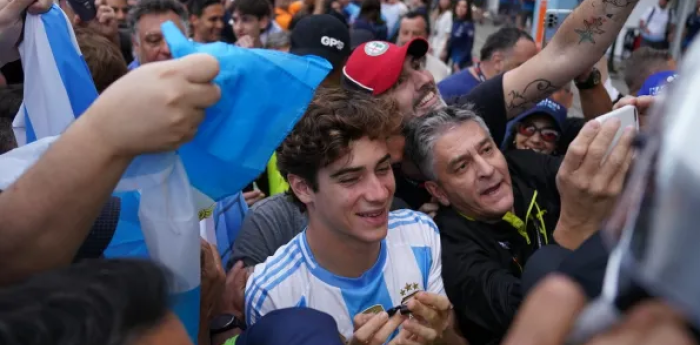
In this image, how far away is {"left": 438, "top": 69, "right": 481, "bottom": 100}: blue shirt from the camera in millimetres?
4070

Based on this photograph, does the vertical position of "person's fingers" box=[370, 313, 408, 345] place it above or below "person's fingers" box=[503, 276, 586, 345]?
below

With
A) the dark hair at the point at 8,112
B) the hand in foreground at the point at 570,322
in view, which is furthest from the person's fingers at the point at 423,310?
the dark hair at the point at 8,112

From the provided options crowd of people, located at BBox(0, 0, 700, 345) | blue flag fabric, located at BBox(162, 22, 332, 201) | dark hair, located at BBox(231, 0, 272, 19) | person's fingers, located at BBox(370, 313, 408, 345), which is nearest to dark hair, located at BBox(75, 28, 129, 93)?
crowd of people, located at BBox(0, 0, 700, 345)

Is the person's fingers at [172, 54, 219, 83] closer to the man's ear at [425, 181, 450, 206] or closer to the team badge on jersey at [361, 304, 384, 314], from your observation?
the team badge on jersey at [361, 304, 384, 314]

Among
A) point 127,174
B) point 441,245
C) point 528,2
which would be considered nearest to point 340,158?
point 441,245

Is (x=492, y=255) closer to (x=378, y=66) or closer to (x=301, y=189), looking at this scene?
(x=301, y=189)

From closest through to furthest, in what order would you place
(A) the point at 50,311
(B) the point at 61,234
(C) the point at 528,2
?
(A) the point at 50,311 → (B) the point at 61,234 → (C) the point at 528,2

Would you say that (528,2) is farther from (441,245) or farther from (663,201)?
(663,201)

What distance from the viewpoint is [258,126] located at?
1289mm

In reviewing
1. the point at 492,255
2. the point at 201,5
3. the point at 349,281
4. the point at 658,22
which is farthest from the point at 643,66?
the point at 658,22

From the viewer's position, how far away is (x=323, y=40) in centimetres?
369

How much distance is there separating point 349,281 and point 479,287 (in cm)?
38

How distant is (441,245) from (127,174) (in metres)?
1.17

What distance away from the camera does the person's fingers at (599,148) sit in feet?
4.35
